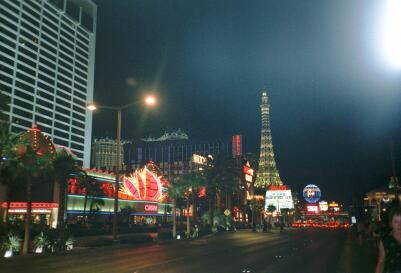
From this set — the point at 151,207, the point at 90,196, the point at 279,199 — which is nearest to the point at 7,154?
the point at 90,196

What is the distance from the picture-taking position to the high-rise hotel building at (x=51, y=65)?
13350cm

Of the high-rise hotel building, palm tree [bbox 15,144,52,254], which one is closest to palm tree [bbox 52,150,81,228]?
palm tree [bbox 15,144,52,254]

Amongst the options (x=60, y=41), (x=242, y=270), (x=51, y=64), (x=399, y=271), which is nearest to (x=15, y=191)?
(x=242, y=270)

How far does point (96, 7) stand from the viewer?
626ft

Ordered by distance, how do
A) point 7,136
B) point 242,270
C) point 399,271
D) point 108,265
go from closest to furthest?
point 399,271 → point 242,270 → point 108,265 → point 7,136

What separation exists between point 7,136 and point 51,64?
467 feet

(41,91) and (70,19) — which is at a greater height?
(70,19)

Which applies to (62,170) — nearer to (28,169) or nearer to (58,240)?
(58,240)

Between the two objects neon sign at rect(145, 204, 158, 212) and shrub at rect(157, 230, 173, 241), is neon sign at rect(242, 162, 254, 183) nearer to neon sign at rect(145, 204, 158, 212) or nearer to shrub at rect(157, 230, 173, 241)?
neon sign at rect(145, 204, 158, 212)

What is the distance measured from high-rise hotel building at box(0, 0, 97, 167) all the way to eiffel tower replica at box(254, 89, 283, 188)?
247ft

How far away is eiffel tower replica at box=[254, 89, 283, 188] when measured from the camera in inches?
6186

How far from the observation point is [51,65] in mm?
156875

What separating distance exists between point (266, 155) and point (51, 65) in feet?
297

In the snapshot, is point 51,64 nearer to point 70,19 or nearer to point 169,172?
point 70,19
